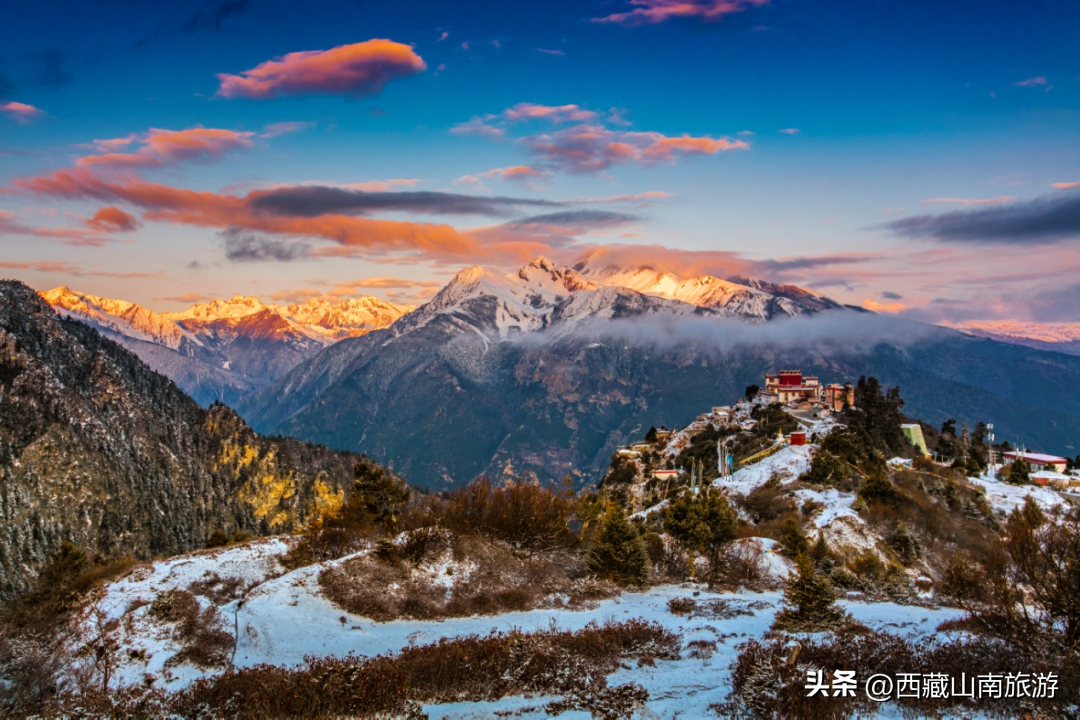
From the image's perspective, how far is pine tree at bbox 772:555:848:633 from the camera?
87.7 feet

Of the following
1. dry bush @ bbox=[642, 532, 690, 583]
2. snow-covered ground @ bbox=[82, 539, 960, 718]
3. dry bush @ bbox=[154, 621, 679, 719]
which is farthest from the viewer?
dry bush @ bbox=[642, 532, 690, 583]

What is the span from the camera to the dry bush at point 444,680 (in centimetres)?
1797

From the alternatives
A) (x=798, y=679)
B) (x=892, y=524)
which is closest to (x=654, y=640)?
(x=798, y=679)

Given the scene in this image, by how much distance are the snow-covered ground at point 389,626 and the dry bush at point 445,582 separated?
37.0 inches

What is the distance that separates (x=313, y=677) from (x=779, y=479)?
66701mm

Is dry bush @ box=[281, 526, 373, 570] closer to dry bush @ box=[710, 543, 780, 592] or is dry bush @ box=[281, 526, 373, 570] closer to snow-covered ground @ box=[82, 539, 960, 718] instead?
snow-covered ground @ box=[82, 539, 960, 718]

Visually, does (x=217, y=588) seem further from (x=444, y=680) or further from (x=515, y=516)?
(x=515, y=516)

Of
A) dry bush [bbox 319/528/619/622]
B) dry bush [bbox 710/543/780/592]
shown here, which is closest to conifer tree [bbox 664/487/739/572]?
dry bush [bbox 710/543/780/592]

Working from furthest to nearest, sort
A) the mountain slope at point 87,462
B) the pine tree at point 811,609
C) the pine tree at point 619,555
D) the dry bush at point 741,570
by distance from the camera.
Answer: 1. the mountain slope at point 87,462
2. the dry bush at point 741,570
3. the pine tree at point 619,555
4. the pine tree at point 811,609

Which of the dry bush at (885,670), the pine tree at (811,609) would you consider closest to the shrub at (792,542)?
the pine tree at (811,609)

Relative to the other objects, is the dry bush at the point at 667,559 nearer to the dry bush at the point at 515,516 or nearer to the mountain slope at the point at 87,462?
the dry bush at the point at 515,516

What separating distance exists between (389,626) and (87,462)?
477 ft

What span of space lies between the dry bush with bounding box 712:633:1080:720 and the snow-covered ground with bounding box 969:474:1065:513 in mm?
63334

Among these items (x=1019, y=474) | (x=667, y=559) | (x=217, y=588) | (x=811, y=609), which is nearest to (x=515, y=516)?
(x=667, y=559)
